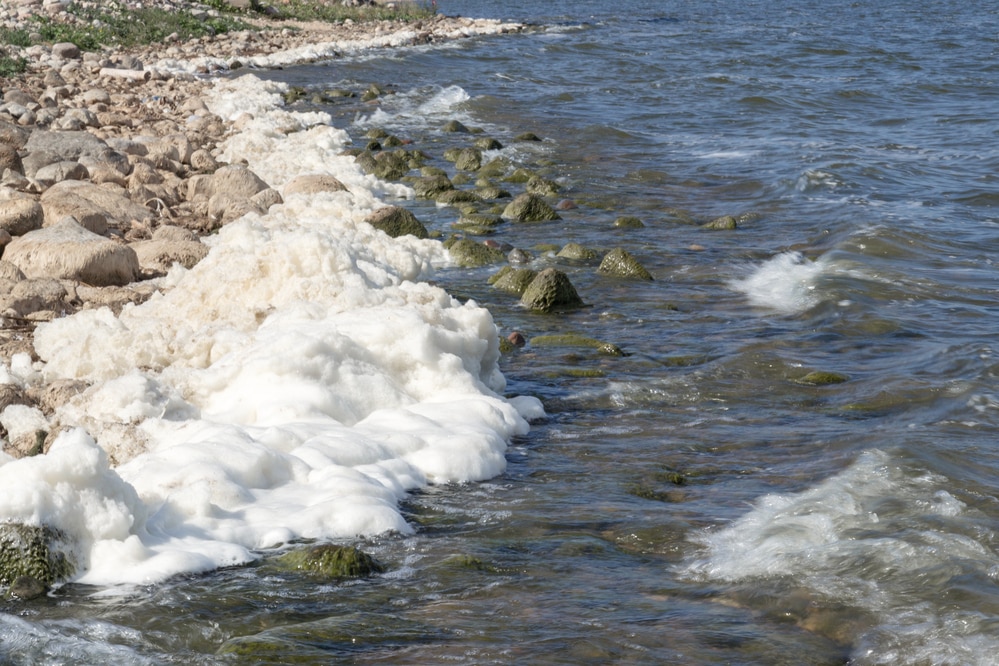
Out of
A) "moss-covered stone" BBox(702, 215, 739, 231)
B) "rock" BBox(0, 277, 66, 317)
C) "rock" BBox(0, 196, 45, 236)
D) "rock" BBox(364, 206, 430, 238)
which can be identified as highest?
"rock" BBox(0, 196, 45, 236)

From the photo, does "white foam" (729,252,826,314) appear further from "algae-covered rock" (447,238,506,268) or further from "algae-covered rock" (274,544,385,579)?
"algae-covered rock" (274,544,385,579)

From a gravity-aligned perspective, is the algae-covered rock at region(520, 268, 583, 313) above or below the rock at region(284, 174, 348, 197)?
below

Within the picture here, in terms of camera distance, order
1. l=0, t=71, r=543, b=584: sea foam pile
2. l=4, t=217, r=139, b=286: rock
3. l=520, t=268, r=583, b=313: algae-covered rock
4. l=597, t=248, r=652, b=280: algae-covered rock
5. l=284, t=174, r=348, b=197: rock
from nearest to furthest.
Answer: l=0, t=71, r=543, b=584: sea foam pile, l=4, t=217, r=139, b=286: rock, l=520, t=268, r=583, b=313: algae-covered rock, l=597, t=248, r=652, b=280: algae-covered rock, l=284, t=174, r=348, b=197: rock

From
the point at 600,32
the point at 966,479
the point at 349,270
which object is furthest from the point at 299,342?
the point at 600,32

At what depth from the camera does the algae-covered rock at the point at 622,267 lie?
450 inches

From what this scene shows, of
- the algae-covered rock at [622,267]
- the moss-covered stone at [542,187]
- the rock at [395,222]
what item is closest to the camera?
the algae-covered rock at [622,267]

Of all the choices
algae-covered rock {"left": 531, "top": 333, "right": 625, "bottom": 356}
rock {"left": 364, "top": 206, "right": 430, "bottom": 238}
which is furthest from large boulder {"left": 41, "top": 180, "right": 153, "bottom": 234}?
algae-covered rock {"left": 531, "top": 333, "right": 625, "bottom": 356}

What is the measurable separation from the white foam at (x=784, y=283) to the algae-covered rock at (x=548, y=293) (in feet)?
5.88

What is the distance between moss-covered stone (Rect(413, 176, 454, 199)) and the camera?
1522 cm

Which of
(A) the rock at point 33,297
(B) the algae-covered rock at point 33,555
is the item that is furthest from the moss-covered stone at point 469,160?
(B) the algae-covered rock at point 33,555

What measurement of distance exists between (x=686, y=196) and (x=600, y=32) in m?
24.7

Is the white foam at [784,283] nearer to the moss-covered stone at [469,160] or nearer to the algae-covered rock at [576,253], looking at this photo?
the algae-covered rock at [576,253]

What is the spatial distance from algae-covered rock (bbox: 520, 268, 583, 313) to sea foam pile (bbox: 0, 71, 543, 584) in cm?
131

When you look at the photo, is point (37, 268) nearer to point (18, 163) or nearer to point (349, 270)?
point (349, 270)
